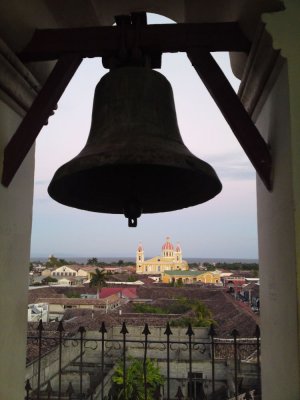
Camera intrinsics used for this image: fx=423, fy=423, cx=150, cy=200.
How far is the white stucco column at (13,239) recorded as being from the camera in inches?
91.8

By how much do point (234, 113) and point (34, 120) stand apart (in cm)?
105

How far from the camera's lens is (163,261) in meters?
97.5

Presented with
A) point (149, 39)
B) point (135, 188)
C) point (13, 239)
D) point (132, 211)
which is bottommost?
point (13, 239)

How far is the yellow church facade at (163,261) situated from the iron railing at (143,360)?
248ft

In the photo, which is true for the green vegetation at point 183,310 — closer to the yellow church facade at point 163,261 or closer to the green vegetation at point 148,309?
the green vegetation at point 148,309

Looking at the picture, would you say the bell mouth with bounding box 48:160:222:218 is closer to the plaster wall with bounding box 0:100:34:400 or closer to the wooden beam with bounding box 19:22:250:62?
the plaster wall with bounding box 0:100:34:400

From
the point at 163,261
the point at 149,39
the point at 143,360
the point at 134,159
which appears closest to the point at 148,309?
the point at 143,360

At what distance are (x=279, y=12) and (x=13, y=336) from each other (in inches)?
86.8

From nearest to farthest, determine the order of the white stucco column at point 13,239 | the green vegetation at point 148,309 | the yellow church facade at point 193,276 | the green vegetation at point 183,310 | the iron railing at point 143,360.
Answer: the white stucco column at point 13,239
the iron railing at point 143,360
the green vegetation at point 183,310
the green vegetation at point 148,309
the yellow church facade at point 193,276

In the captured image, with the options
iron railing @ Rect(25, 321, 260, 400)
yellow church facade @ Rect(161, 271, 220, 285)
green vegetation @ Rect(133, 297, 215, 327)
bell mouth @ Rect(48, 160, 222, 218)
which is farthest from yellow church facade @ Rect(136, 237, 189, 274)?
bell mouth @ Rect(48, 160, 222, 218)

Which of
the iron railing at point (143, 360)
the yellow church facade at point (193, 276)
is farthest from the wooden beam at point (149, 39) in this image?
the yellow church facade at point (193, 276)

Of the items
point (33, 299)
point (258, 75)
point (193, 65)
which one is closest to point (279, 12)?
point (258, 75)

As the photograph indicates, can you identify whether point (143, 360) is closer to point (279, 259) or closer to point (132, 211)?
point (132, 211)

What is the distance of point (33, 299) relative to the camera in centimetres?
3759
